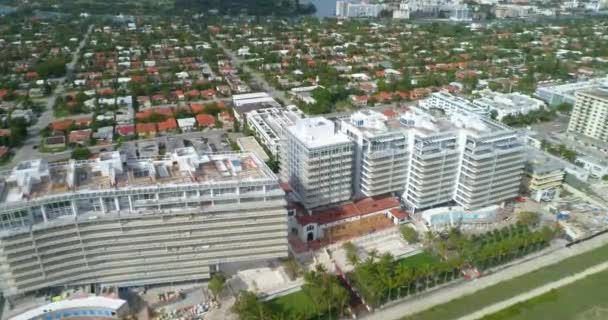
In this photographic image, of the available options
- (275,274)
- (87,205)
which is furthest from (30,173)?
(275,274)

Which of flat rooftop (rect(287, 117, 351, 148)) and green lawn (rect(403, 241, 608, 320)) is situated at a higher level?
flat rooftop (rect(287, 117, 351, 148))

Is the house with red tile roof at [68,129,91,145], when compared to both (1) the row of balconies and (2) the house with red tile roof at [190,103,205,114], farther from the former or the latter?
(1) the row of balconies

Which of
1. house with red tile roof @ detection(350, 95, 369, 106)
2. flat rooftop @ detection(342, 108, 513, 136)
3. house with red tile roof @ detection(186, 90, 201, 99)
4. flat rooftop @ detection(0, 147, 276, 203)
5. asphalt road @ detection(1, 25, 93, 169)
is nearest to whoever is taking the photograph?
flat rooftop @ detection(0, 147, 276, 203)

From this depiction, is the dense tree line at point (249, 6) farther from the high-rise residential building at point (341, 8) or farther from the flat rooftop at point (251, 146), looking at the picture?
the flat rooftop at point (251, 146)

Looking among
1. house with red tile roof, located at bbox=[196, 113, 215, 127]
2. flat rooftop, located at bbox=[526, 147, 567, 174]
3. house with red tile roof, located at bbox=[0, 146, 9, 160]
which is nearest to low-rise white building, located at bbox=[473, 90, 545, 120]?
flat rooftop, located at bbox=[526, 147, 567, 174]

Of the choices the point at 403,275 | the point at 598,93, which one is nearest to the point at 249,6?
the point at 598,93

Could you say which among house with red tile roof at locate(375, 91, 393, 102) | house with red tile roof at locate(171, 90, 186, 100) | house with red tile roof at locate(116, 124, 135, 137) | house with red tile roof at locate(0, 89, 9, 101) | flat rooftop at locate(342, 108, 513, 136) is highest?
flat rooftop at locate(342, 108, 513, 136)

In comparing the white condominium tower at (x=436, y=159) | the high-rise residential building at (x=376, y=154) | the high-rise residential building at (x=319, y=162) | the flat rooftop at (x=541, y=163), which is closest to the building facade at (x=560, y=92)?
the flat rooftop at (x=541, y=163)
